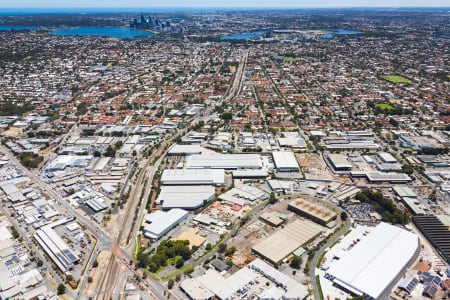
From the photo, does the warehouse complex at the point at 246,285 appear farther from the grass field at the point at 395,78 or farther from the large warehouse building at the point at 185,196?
the grass field at the point at 395,78

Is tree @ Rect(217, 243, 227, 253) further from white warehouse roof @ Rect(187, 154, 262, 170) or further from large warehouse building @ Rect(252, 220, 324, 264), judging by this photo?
white warehouse roof @ Rect(187, 154, 262, 170)

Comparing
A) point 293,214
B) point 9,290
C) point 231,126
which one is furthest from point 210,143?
point 9,290

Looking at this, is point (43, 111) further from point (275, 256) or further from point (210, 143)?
point (275, 256)

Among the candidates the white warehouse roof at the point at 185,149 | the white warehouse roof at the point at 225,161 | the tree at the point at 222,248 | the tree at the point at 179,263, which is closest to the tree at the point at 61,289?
the tree at the point at 179,263

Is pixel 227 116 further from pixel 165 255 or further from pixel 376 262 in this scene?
pixel 376 262

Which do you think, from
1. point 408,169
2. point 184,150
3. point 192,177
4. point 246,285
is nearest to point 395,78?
point 408,169

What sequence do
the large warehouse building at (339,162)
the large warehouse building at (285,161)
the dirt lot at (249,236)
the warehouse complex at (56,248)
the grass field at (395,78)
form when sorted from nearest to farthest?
1. the warehouse complex at (56,248)
2. the dirt lot at (249,236)
3. the large warehouse building at (285,161)
4. the large warehouse building at (339,162)
5. the grass field at (395,78)

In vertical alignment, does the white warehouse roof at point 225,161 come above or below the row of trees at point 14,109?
below
